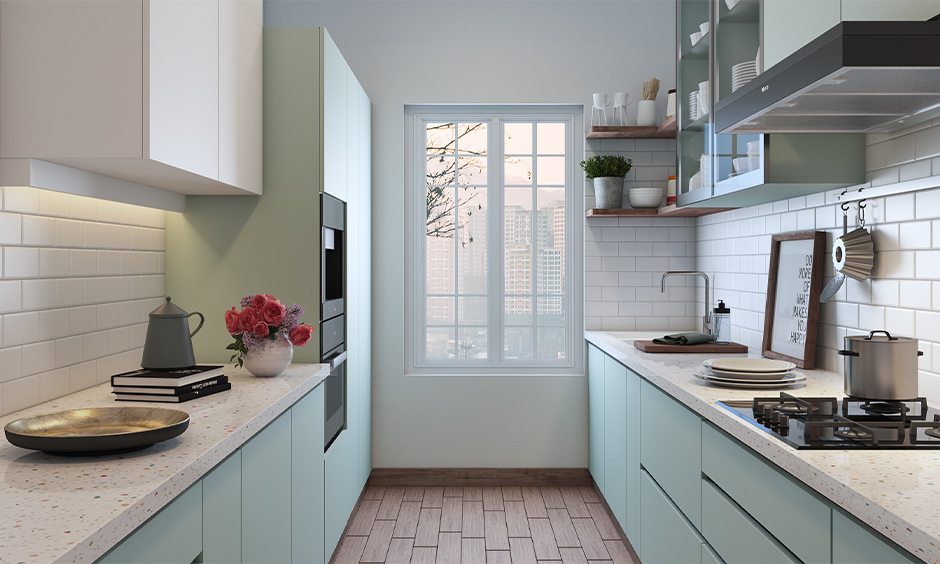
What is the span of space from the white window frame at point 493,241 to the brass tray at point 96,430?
251cm

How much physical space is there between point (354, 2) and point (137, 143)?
2.55 metres

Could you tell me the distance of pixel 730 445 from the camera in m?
1.80

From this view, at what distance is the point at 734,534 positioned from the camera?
177 cm

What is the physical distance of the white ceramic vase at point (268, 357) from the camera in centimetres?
234

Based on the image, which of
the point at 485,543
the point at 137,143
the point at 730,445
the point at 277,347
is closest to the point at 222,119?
the point at 137,143

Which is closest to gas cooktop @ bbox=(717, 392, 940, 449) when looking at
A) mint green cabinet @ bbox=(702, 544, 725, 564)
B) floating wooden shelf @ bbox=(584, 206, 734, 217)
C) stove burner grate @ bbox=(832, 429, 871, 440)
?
stove burner grate @ bbox=(832, 429, 871, 440)

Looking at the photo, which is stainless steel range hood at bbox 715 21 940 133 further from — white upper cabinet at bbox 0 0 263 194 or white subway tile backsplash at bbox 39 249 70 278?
white subway tile backsplash at bbox 39 249 70 278

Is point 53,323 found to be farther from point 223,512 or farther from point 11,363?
point 223,512

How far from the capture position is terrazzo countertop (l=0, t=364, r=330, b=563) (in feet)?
3.23

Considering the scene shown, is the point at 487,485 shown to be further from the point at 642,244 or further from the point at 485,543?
the point at 642,244

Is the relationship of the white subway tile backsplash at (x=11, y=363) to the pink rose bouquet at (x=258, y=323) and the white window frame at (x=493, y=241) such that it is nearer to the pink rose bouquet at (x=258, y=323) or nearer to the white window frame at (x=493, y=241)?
the pink rose bouquet at (x=258, y=323)

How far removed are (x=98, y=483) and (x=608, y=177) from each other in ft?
10.1

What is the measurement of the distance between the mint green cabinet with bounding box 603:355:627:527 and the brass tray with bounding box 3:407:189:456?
207cm

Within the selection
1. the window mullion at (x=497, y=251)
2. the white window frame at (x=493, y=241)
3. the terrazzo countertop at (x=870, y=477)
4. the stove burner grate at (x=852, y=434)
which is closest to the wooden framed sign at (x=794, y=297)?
the terrazzo countertop at (x=870, y=477)
